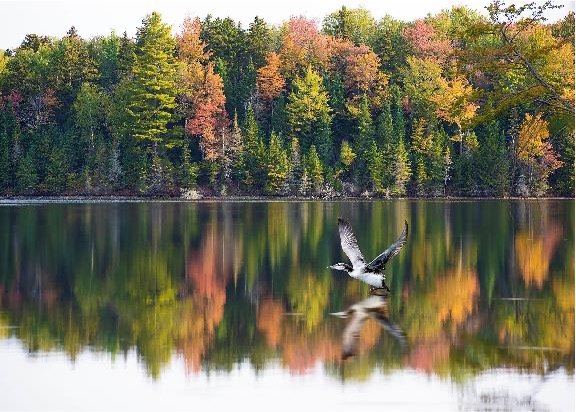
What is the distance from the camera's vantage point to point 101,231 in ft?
102

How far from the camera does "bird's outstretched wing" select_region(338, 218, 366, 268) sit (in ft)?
54.1

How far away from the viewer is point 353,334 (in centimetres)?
1326

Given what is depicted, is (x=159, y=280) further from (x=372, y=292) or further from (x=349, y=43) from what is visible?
(x=349, y=43)

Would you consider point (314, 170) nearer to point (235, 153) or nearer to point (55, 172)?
point (235, 153)

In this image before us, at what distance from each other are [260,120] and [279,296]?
5472 cm

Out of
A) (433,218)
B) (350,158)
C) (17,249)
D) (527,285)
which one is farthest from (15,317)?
(350,158)

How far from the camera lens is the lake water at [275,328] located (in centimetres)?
1066

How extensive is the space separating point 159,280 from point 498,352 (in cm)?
834

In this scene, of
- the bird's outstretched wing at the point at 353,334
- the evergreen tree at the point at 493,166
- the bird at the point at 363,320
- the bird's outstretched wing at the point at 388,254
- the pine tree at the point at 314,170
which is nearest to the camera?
the bird's outstretched wing at the point at 353,334

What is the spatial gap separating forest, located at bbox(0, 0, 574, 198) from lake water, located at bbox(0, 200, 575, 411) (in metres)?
38.4

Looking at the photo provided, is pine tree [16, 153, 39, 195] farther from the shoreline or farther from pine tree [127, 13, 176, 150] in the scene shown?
pine tree [127, 13, 176, 150]

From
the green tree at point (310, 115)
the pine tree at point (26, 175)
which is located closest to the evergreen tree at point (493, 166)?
the green tree at point (310, 115)

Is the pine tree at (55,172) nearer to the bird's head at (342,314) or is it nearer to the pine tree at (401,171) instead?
the pine tree at (401,171)

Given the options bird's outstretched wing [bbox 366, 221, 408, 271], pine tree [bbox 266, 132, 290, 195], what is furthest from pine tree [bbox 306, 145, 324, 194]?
bird's outstretched wing [bbox 366, 221, 408, 271]
